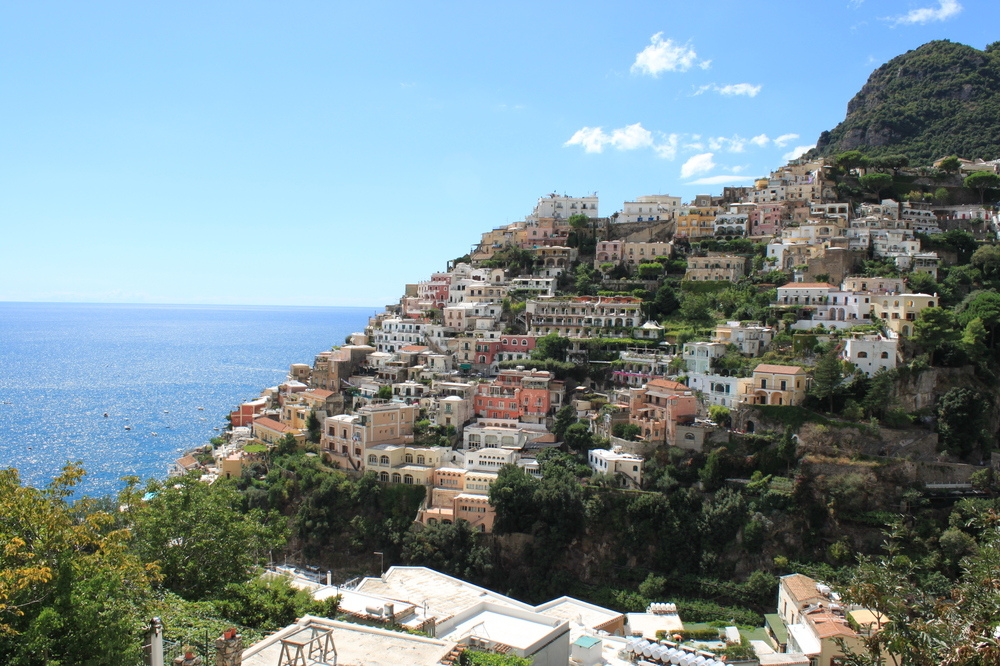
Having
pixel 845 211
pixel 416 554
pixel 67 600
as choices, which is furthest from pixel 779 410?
pixel 67 600

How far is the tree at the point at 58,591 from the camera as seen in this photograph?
33.4ft

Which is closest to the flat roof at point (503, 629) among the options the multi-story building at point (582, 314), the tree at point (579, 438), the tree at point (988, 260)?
the tree at point (579, 438)

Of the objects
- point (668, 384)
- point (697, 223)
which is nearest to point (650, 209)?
point (697, 223)

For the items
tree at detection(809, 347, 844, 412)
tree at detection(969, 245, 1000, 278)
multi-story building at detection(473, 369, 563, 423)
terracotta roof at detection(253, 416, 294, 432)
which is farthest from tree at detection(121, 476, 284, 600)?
tree at detection(969, 245, 1000, 278)

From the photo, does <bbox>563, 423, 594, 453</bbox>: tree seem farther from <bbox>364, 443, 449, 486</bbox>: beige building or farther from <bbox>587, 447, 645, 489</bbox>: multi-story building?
<bbox>364, 443, 449, 486</bbox>: beige building

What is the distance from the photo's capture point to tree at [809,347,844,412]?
1389 inches

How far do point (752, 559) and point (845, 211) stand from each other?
3284 cm

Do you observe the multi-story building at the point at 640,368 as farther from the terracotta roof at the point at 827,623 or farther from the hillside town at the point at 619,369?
the terracotta roof at the point at 827,623

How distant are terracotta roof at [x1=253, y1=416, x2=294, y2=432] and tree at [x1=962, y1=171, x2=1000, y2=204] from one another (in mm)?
53712

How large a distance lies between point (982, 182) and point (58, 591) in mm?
65770

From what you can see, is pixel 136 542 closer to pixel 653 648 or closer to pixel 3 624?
pixel 3 624

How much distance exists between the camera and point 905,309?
39.5 meters

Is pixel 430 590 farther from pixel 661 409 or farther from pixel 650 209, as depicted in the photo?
pixel 650 209

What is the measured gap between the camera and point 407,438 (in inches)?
1581
